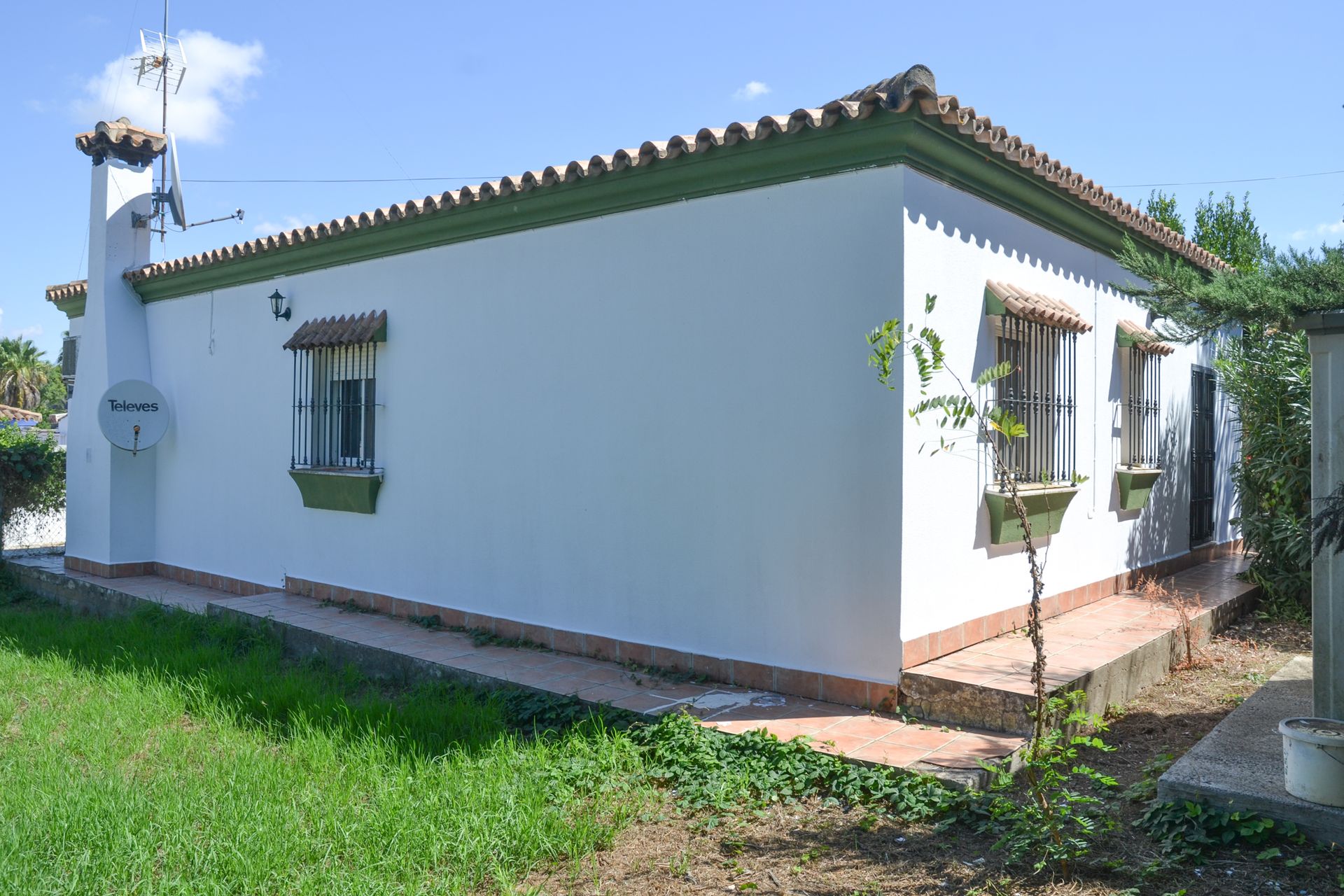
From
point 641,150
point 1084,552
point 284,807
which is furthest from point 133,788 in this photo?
point 1084,552

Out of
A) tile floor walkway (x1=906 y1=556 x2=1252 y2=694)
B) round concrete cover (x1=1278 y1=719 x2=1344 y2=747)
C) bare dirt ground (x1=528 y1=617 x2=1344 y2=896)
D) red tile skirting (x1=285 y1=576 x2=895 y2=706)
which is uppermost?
round concrete cover (x1=1278 y1=719 x2=1344 y2=747)

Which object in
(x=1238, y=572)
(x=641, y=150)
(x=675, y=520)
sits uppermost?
(x=641, y=150)

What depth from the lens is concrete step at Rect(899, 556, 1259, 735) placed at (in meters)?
4.80

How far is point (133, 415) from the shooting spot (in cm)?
991

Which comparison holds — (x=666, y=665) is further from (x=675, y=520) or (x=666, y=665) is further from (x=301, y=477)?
(x=301, y=477)

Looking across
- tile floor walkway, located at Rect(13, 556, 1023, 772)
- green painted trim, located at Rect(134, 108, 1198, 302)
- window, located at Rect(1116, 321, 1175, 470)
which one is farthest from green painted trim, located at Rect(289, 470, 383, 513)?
window, located at Rect(1116, 321, 1175, 470)

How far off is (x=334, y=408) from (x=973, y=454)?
5.39 m

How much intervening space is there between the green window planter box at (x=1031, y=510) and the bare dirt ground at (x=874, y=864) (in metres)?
1.71

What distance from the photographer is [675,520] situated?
5.96 m

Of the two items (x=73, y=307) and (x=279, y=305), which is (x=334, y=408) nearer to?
(x=279, y=305)

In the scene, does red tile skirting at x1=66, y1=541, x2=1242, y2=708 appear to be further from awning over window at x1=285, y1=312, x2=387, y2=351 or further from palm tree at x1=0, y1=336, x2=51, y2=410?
palm tree at x1=0, y1=336, x2=51, y2=410

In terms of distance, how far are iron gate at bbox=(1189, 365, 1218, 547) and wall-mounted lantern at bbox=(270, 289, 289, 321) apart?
8404 millimetres

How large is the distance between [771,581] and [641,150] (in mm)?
2605

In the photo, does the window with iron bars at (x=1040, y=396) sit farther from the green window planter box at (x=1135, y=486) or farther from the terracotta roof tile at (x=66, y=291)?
the terracotta roof tile at (x=66, y=291)
